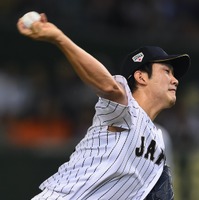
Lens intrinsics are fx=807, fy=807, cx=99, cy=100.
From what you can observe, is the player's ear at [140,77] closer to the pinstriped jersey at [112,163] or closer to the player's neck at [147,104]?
the player's neck at [147,104]

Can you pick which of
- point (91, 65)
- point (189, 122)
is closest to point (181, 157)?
point (189, 122)

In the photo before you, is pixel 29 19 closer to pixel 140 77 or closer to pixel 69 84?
pixel 140 77

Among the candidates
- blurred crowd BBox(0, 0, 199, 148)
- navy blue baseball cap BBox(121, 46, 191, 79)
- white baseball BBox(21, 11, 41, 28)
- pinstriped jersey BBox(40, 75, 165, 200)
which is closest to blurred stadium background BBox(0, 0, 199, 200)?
blurred crowd BBox(0, 0, 199, 148)

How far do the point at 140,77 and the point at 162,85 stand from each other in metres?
0.16

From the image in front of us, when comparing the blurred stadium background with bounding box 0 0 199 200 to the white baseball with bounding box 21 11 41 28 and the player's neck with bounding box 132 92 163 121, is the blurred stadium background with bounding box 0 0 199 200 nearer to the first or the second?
the player's neck with bounding box 132 92 163 121

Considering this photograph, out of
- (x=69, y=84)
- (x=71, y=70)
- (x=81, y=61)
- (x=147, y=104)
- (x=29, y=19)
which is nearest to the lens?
(x=29, y=19)

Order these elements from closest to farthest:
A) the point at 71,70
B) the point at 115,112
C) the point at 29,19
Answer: the point at 29,19, the point at 115,112, the point at 71,70

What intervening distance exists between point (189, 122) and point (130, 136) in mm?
6316

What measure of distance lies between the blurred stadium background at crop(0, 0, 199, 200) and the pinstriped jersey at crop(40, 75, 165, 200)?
3.58 m

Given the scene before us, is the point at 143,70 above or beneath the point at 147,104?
above

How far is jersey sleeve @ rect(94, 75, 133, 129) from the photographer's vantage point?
4727 mm

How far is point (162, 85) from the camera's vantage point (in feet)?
17.3

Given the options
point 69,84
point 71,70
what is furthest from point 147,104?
point 71,70

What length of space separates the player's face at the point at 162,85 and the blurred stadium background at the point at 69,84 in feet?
11.0
